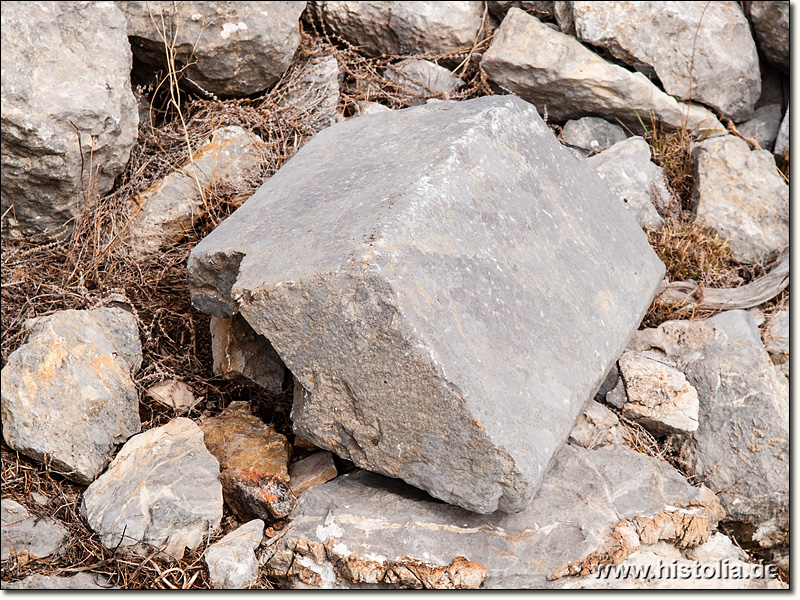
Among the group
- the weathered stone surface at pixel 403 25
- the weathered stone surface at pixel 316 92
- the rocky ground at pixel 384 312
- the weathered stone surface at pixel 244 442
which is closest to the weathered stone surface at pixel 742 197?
the rocky ground at pixel 384 312

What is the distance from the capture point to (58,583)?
2332 millimetres

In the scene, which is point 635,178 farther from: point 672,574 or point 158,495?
point 158,495

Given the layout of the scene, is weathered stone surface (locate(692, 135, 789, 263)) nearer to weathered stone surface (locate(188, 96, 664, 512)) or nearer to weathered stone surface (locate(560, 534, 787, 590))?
weathered stone surface (locate(188, 96, 664, 512))

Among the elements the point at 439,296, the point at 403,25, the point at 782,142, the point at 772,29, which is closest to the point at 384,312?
the point at 439,296

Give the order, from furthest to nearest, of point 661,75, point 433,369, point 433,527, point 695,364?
point 661,75 → point 695,364 → point 433,527 → point 433,369

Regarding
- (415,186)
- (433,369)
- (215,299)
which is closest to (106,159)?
(215,299)

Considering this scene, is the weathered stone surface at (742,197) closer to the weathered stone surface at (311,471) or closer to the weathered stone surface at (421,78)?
the weathered stone surface at (421,78)

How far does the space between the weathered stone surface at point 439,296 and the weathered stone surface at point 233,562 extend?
15.2 inches

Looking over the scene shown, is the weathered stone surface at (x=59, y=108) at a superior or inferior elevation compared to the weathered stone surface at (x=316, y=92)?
superior

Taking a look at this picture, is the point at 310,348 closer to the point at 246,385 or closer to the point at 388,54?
the point at 246,385

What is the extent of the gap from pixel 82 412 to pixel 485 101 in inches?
70.1

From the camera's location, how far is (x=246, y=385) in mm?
2906

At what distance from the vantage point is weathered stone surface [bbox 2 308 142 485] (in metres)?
2.54

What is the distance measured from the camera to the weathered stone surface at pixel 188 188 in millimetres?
3273
